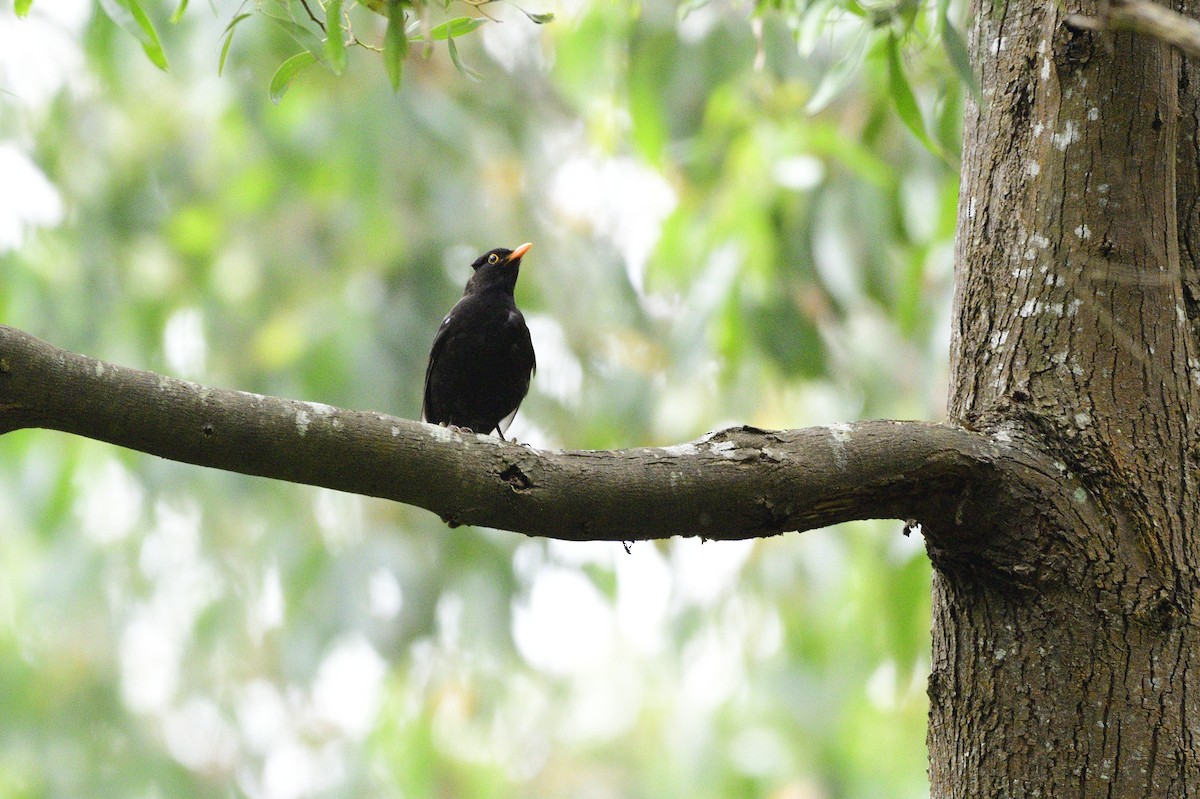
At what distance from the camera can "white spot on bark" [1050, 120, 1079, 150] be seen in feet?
7.81

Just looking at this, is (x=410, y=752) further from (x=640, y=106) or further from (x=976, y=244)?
(x=976, y=244)

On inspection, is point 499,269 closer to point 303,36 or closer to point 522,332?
point 522,332

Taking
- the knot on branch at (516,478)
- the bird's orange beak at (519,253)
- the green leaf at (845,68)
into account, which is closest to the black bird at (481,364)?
the bird's orange beak at (519,253)

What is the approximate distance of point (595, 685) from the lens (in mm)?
12070

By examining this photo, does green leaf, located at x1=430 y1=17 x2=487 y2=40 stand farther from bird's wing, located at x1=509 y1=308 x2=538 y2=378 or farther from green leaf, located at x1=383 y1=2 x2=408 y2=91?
bird's wing, located at x1=509 y1=308 x2=538 y2=378

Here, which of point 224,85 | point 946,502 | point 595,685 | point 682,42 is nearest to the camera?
point 946,502

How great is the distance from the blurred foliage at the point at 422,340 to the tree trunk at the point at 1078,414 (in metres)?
2.71

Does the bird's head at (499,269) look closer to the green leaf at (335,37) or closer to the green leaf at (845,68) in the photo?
the green leaf at (845,68)

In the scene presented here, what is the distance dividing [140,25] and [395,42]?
1.84 ft

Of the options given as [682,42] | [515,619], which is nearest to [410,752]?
[515,619]

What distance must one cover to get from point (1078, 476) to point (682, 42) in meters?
4.03

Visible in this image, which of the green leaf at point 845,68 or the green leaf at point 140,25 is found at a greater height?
the green leaf at point 845,68

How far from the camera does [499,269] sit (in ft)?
17.0

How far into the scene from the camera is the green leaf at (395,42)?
201 cm
